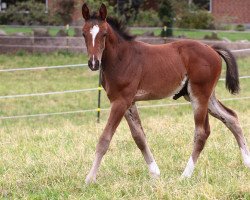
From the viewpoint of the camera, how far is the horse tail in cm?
837

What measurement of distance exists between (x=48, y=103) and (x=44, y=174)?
9967 millimetres

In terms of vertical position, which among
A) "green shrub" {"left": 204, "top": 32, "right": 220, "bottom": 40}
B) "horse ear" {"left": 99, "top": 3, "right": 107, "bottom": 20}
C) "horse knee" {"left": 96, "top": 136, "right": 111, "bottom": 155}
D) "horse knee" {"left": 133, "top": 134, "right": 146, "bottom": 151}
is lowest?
"green shrub" {"left": 204, "top": 32, "right": 220, "bottom": 40}

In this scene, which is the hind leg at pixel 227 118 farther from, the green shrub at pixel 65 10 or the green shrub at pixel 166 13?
the green shrub at pixel 65 10

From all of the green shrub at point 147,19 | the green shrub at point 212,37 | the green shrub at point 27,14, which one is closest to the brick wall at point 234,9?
the green shrub at point 147,19

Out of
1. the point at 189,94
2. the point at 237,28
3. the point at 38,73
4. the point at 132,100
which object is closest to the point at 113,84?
the point at 132,100

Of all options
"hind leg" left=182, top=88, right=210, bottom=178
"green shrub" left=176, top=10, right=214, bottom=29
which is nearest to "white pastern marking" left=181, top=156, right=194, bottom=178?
"hind leg" left=182, top=88, right=210, bottom=178

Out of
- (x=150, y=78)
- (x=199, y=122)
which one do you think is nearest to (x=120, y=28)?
(x=150, y=78)

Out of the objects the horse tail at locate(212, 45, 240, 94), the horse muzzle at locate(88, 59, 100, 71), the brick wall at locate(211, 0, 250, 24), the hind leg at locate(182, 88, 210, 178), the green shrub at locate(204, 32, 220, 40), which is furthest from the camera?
the brick wall at locate(211, 0, 250, 24)

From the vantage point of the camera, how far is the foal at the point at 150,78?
7414 mm

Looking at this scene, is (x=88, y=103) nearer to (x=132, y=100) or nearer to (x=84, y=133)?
(x=84, y=133)

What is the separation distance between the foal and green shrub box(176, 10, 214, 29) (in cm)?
2198

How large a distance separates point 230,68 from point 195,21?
864 inches

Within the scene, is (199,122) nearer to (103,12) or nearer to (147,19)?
(103,12)

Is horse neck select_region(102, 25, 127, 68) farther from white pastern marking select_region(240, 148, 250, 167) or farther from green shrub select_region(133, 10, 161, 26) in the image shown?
green shrub select_region(133, 10, 161, 26)
